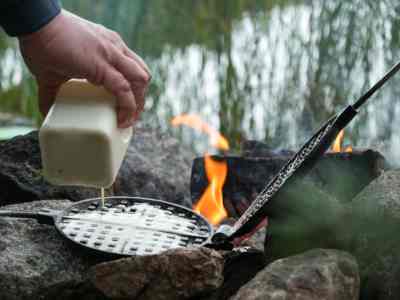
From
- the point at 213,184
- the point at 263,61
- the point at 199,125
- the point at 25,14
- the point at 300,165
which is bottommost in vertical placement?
the point at 213,184

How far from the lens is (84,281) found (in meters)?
2.42

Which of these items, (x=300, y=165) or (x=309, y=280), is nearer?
(x=309, y=280)

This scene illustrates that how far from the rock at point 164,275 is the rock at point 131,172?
94 centimetres

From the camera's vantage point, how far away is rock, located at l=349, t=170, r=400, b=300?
2.19 meters

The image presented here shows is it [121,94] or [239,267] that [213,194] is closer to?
[239,267]

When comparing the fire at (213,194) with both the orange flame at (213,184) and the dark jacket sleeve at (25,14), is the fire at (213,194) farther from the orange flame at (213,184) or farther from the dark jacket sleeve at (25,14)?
the dark jacket sleeve at (25,14)

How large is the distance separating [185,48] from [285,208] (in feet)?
8.34

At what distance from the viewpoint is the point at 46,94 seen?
2592 millimetres

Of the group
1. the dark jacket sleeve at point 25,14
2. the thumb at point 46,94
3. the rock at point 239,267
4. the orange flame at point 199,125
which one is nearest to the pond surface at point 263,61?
the orange flame at point 199,125

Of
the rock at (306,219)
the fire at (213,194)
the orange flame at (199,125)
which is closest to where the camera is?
the rock at (306,219)

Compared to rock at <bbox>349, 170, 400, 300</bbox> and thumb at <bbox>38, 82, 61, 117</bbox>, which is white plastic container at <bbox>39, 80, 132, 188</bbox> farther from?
rock at <bbox>349, 170, 400, 300</bbox>

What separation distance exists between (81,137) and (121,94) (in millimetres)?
166

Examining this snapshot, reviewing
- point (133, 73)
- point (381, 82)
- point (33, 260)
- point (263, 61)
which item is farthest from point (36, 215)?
point (263, 61)

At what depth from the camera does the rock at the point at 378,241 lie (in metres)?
2.19
